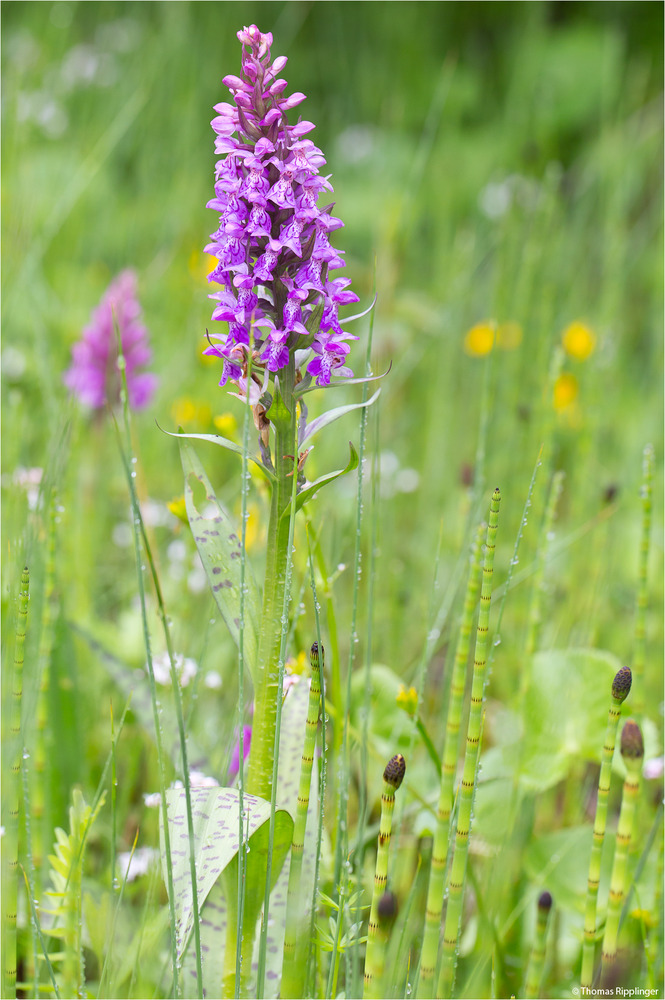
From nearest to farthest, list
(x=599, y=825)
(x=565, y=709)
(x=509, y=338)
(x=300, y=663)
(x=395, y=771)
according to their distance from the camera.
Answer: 1. (x=395, y=771)
2. (x=599, y=825)
3. (x=300, y=663)
4. (x=565, y=709)
5. (x=509, y=338)

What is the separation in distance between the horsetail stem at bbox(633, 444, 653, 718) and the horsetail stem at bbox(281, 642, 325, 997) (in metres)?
0.45

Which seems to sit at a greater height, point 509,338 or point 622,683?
point 509,338

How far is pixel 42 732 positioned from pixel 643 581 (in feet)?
2.31

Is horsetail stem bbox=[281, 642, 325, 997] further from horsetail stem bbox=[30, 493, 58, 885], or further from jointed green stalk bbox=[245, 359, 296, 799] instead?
horsetail stem bbox=[30, 493, 58, 885]

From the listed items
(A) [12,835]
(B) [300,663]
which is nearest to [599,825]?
(B) [300,663]

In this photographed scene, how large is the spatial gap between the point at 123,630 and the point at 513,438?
0.92 meters

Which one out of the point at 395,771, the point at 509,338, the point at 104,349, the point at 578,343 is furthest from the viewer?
the point at 509,338

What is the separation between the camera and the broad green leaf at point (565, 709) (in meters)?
1.01

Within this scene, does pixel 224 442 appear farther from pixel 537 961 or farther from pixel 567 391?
pixel 567 391

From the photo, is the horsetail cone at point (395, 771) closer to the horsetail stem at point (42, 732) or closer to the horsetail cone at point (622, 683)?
the horsetail cone at point (622, 683)

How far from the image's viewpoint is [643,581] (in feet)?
2.97

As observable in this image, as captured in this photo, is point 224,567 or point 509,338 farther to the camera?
point 509,338

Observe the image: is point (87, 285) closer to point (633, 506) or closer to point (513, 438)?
point (513, 438)

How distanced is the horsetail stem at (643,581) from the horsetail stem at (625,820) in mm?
294
